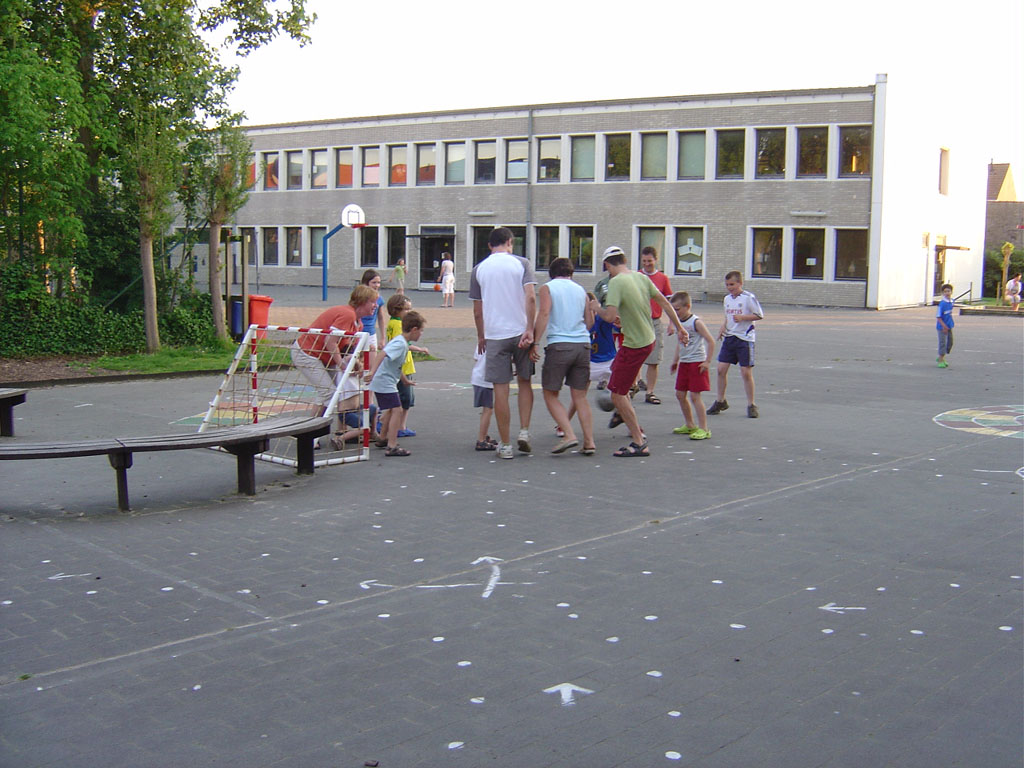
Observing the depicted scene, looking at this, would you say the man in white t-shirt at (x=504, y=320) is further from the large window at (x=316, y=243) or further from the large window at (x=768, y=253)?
the large window at (x=316, y=243)

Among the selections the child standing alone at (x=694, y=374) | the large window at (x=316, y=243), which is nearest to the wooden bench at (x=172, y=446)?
the child standing alone at (x=694, y=374)

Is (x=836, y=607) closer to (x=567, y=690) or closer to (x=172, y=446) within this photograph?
(x=567, y=690)

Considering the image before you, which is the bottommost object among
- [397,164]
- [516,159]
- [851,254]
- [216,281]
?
[216,281]

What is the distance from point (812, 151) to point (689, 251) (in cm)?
621

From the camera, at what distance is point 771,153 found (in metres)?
41.3

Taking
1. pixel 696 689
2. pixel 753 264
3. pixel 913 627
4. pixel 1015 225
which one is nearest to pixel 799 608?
pixel 913 627

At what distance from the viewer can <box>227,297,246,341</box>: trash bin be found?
20.2 metres

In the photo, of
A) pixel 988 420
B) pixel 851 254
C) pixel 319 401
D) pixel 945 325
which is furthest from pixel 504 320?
pixel 851 254

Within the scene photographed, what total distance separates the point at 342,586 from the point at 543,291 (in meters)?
4.30

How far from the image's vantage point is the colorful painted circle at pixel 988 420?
11.0 m

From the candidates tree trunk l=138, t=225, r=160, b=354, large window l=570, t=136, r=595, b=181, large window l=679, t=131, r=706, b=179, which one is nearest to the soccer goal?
tree trunk l=138, t=225, r=160, b=354

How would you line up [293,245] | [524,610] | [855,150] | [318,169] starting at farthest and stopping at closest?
[293,245] → [318,169] → [855,150] → [524,610]

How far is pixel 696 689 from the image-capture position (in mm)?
4273

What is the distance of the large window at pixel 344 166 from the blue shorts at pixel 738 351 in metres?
42.6
